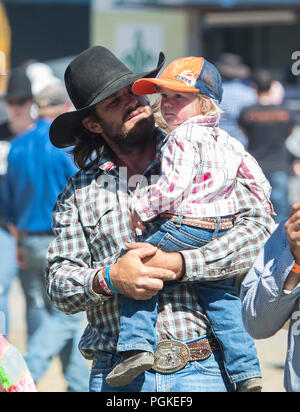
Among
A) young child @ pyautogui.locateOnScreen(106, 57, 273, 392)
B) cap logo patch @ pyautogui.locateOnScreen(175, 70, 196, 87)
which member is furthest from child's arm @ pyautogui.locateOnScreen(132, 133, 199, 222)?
cap logo patch @ pyautogui.locateOnScreen(175, 70, 196, 87)

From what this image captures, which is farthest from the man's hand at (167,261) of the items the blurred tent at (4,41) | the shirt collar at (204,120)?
the blurred tent at (4,41)

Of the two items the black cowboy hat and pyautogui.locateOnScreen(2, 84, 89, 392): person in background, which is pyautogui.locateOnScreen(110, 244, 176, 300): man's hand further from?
pyautogui.locateOnScreen(2, 84, 89, 392): person in background

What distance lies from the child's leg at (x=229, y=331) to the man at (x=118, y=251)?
5cm

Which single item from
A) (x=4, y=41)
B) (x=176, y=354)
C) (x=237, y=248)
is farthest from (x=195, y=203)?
(x=4, y=41)

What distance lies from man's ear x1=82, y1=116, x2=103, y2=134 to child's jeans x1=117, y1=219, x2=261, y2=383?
1.65ft

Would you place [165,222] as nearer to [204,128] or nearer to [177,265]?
[177,265]

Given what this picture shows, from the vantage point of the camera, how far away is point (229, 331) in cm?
284

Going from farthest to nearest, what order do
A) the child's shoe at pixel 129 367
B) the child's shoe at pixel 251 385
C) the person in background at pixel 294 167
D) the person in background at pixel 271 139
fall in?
the person in background at pixel 294 167 → the person in background at pixel 271 139 → the child's shoe at pixel 251 385 → the child's shoe at pixel 129 367

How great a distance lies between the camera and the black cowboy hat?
2982mm

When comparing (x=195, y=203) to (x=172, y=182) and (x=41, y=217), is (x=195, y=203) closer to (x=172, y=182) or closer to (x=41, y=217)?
(x=172, y=182)

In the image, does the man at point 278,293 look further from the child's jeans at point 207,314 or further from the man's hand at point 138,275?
the man's hand at point 138,275

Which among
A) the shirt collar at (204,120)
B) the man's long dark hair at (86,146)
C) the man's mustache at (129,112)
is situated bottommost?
the man's long dark hair at (86,146)

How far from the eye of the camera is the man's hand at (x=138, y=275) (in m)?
2.66
